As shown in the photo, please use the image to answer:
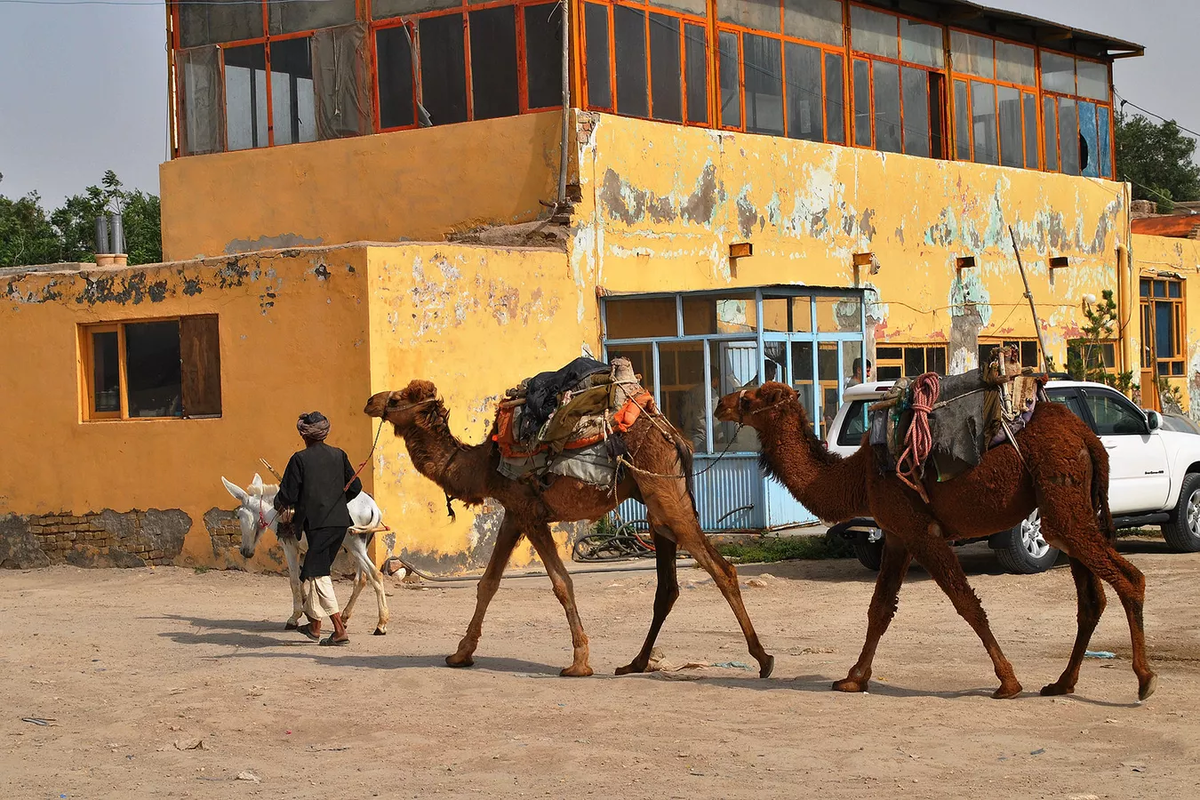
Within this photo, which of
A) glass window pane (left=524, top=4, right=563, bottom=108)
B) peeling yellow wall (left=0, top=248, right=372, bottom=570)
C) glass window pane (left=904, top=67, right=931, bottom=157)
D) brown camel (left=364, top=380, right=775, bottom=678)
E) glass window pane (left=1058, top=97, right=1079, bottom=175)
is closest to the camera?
brown camel (left=364, top=380, right=775, bottom=678)

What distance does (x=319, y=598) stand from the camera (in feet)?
37.5

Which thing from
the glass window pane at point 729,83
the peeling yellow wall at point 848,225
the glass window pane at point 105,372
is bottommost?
the glass window pane at point 105,372

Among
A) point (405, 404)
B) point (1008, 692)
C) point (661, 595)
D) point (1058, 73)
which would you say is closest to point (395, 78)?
point (405, 404)

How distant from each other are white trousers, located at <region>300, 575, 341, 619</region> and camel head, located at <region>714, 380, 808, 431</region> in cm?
363

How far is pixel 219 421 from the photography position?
16.3 meters

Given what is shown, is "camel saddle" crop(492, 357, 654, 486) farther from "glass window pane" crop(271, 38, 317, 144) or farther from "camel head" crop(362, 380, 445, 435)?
"glass window pane" crop(271, 38, 317, 144)

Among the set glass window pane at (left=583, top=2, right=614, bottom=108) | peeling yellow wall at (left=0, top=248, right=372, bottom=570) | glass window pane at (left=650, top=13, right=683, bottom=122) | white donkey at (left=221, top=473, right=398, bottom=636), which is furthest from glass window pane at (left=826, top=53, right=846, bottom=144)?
white donkey at (left=221, top=473, right=398, bottom=636)

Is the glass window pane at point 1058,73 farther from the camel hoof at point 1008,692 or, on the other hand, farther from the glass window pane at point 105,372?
the camel hoof at point 1008,692

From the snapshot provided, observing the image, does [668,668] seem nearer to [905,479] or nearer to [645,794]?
[905,479]

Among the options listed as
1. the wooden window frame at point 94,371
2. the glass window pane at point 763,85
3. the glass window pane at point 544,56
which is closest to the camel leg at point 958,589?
the wooden window frame at point 94,371

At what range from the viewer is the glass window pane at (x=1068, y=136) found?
27.8 m

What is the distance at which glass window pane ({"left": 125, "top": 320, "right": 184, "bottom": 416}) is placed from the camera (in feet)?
55.3

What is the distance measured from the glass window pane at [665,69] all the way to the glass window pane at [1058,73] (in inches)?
404

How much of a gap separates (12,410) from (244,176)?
5060 millimetres
